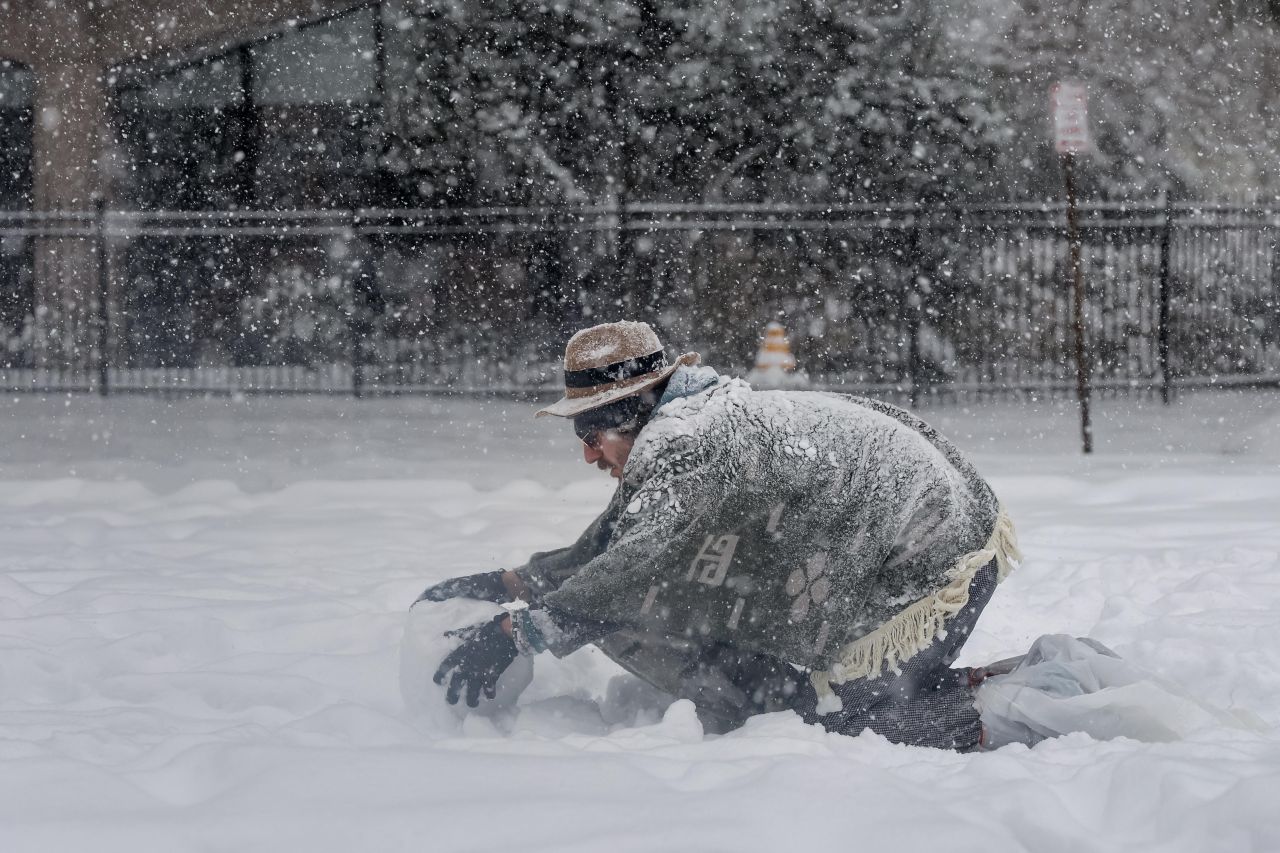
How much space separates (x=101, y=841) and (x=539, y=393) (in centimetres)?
882

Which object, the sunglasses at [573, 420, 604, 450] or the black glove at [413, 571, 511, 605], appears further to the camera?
the black glove at [413, 571, 511, 605]

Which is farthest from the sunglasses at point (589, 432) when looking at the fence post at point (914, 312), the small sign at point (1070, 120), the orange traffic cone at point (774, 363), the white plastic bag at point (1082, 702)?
the fence post at point (914, 312)

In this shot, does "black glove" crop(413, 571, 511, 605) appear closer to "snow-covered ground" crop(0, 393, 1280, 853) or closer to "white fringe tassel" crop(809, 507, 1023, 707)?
"snow-covered ground" crop(0, 393, 1280, 853)

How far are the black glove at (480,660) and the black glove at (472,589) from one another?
1.24 ft

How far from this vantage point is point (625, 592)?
101 inches

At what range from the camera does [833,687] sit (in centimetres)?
277

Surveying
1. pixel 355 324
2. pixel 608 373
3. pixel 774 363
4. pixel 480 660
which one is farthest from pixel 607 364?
pixel 355 324

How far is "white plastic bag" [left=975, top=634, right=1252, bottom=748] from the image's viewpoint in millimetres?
2611

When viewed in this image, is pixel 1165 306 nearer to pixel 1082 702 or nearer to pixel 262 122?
pixel 1082 702

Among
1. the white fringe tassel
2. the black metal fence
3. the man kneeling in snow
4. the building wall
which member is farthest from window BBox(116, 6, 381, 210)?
the white fringe tassel

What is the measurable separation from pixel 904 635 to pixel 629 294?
309 inches

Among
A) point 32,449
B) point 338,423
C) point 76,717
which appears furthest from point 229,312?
point 76,717

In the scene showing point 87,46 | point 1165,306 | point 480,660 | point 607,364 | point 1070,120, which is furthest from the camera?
point 87,46

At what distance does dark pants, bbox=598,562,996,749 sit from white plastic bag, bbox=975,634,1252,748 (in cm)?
7
